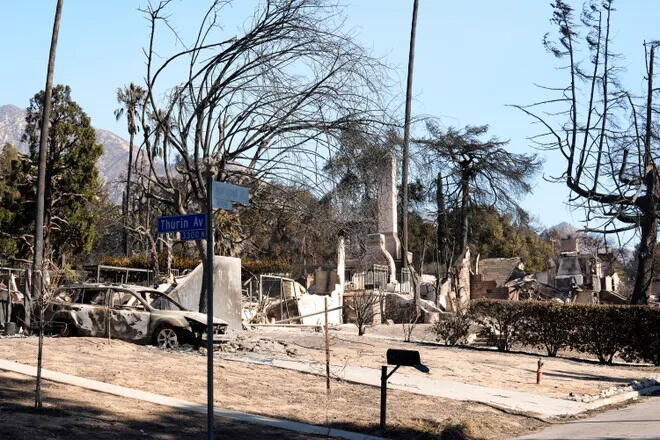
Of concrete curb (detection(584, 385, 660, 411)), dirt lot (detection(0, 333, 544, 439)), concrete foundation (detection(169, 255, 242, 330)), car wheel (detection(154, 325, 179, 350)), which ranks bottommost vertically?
concrete curb (detection(584, 385, 660, 411))

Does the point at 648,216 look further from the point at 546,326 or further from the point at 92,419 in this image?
the point at 92,419

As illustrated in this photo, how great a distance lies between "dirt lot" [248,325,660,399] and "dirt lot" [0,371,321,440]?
24.2 feet

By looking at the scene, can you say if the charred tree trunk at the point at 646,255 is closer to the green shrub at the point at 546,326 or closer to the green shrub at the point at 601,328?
the green shrub at the point at 601,328

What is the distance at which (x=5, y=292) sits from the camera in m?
Answer: 21.2

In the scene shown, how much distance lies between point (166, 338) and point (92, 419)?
8.94m

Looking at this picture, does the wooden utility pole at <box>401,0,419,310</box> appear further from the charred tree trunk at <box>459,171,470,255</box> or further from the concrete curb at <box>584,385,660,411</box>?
the concrete curb at <box>584,385,660,411</box>

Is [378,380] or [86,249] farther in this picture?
[86,249]

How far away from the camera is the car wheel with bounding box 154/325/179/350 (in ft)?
63.6

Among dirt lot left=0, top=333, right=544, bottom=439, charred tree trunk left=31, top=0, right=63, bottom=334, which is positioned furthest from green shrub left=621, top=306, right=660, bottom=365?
charred tree trunk left=31, top=0, right=63, bottom=334

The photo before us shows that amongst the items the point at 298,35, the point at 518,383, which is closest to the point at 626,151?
the point at 518,383

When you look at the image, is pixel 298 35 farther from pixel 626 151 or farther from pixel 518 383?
pixel 626 151

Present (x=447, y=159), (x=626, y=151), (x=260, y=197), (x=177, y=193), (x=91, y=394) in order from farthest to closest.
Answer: (x=447, y=159) < (x=626, y=151) < (x=260, y=197) < (x=177, y=193) < (x=91, y=394)

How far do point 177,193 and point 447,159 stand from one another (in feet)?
65.7

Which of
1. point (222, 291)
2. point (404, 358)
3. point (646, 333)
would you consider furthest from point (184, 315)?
point (646, 333)
